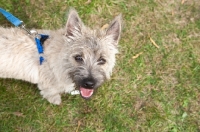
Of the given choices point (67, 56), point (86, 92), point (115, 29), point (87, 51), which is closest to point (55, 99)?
point (86, 92)

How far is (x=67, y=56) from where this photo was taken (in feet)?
10.7

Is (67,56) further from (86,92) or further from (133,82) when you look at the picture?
(133,82)

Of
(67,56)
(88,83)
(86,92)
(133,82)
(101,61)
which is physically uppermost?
(67,56)

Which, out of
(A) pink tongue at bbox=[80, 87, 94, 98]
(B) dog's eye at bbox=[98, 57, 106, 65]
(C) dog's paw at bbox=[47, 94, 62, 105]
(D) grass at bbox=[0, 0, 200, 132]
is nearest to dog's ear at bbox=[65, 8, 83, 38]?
(B) dog's eye at bbox=[98, 57, 106, 65]

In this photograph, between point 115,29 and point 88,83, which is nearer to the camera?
point 88,83

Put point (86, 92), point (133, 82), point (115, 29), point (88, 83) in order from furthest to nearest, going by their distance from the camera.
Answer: point (133, 82)
point (86, 92)
point (115, 29)
point (88, 83)

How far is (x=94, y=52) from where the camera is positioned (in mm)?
3246

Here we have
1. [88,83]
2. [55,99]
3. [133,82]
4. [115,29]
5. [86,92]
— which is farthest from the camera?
[133,82]

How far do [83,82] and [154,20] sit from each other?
2.51 m

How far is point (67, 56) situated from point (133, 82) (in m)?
1.82

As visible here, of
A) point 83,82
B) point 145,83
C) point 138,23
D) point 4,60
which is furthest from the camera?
point 138,23

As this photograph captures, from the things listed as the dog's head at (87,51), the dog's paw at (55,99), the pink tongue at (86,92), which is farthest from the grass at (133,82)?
the dog's head at (87,51)

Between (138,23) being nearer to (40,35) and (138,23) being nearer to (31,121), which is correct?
(40,35)

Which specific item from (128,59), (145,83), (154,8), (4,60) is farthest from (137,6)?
(4,60)
